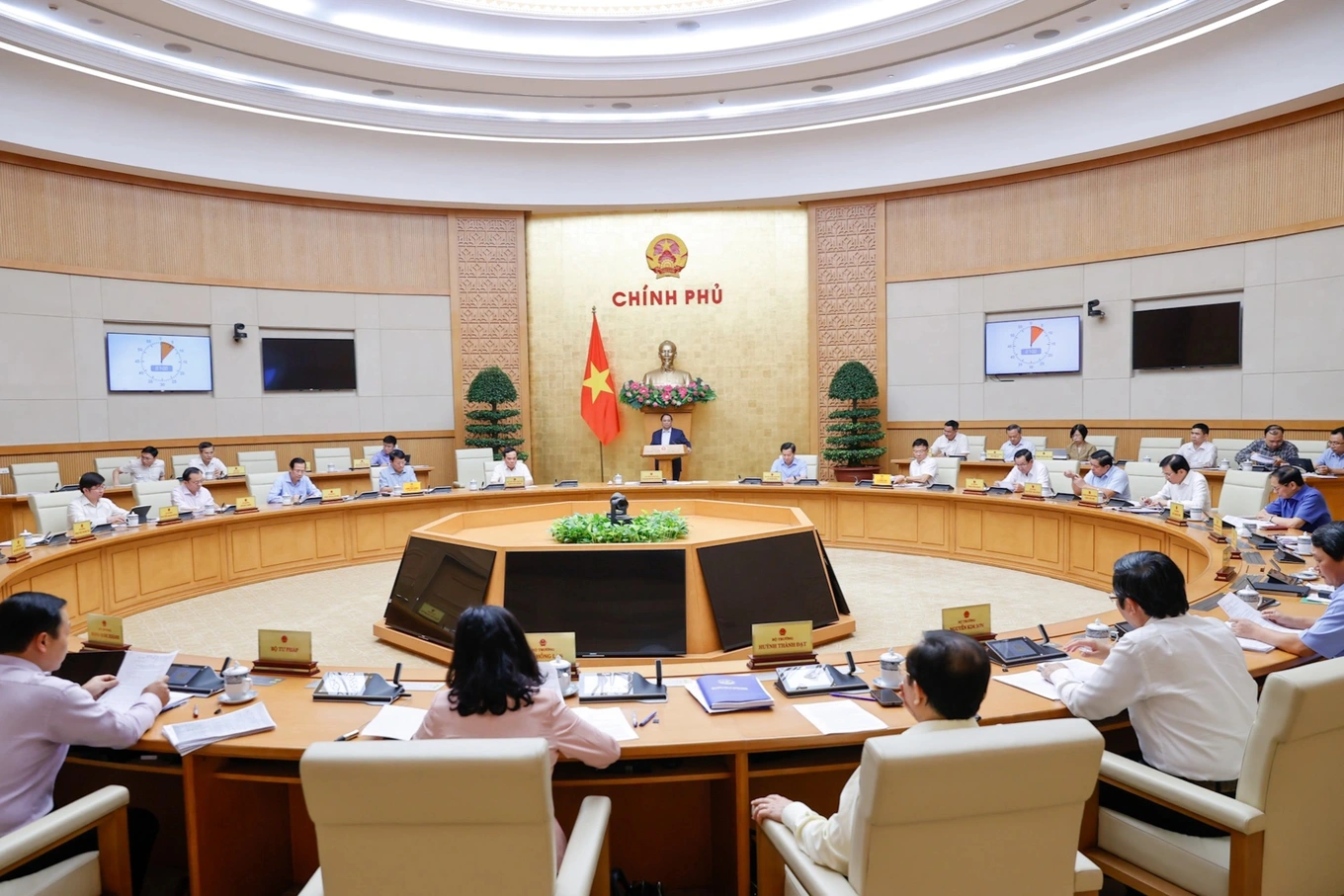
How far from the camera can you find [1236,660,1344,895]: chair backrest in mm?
1870

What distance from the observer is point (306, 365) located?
10656 mm

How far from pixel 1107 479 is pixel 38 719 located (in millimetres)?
7307

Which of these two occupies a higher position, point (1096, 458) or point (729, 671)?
point (1096, 458)

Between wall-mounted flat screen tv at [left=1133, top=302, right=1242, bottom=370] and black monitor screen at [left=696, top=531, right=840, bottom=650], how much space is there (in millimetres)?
6317

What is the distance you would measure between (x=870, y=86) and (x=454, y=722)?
9.73m

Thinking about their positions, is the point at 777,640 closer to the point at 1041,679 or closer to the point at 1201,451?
the point at 1041,679

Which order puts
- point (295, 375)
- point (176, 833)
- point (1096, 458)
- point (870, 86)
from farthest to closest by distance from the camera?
point (295, 375) → point (870, 86) → point (1096, 458) → point (176, 833)

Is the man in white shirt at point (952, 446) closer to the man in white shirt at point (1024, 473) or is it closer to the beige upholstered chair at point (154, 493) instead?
the man in white shirt at point (1024, 473)

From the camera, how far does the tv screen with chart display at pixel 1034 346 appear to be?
392 inches

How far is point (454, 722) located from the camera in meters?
2.02

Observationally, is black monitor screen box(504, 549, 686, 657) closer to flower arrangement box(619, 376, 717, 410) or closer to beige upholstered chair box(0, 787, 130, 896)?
beige upholstered chair box(0, 787, 130, 896)

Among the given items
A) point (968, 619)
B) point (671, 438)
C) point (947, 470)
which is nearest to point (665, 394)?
point (671, 438)

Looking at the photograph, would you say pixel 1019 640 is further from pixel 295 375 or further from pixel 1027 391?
pixel 295 375

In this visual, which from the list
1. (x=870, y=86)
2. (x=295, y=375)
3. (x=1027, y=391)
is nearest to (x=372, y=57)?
(x=295, y=375)
